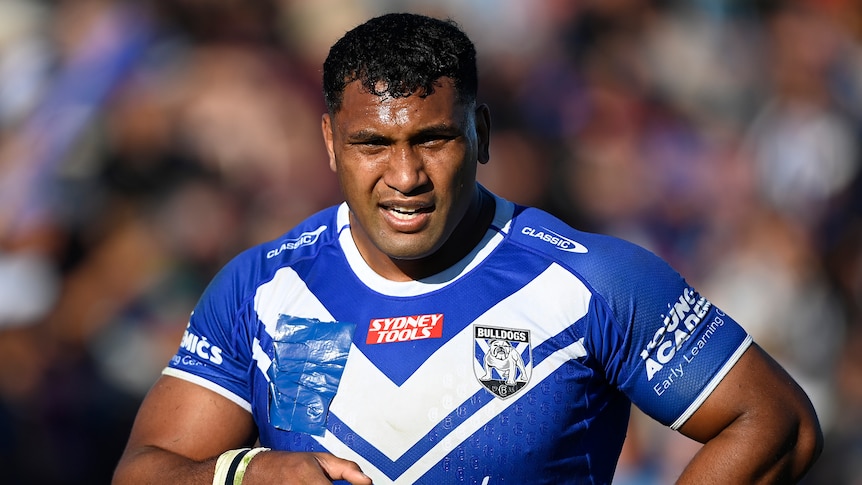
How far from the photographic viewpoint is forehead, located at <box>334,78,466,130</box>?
11.2ft

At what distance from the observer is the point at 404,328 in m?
3.55

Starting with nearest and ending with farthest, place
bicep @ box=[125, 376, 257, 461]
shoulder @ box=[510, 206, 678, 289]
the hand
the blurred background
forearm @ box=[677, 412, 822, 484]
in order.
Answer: the hand
forearm @ box=[677, 412, 822, 484]
shoulder @ box=[510, 206, 678, 289]
bicep @ box=[125, 376, 257, 461]
the blurred background

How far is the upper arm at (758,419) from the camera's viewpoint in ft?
11.1

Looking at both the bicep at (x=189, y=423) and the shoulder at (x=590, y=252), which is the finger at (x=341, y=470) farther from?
the shoulder at (x=590, y=252)

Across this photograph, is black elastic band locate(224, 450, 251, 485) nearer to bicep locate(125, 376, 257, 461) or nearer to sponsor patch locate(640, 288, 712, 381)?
bicep locate(125, 376, 257, 461)

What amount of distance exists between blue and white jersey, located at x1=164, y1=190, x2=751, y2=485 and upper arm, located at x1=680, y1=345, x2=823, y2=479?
49mm

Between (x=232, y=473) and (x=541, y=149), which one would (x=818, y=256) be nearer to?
(x=541, y=149)

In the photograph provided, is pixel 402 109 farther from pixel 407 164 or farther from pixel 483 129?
pixel 483 129

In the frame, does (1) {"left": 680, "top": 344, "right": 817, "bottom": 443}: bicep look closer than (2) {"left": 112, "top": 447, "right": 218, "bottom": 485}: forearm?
Yes

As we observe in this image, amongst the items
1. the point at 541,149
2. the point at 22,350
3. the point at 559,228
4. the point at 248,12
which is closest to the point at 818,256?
the point at 541,149

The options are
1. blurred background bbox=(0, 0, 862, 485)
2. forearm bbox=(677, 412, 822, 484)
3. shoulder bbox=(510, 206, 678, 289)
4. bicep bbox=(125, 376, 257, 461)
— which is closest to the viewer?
forearm bbox=(677, 412, 822, 484)

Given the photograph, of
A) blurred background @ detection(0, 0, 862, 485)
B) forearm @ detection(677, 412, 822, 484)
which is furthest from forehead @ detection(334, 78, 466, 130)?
blurred background @ detection(0, 0, 862, 485)

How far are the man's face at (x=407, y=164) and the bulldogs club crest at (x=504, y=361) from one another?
0.34m

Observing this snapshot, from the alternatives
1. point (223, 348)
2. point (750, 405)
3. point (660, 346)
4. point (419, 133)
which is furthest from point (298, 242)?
point (750, 405)
